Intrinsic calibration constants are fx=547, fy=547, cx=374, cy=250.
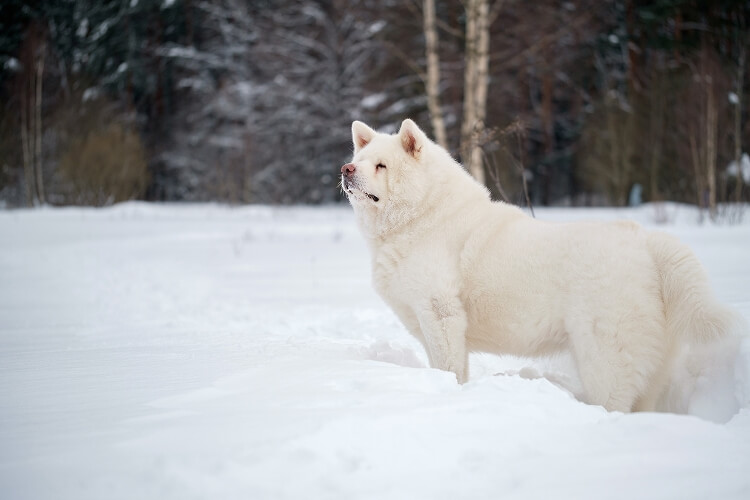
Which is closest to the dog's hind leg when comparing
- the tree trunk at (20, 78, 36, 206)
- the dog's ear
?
the dog's ear

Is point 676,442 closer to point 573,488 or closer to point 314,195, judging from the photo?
point 573,488

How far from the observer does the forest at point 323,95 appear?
55.0ft

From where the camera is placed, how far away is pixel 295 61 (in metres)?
25.8

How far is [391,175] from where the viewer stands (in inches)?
134

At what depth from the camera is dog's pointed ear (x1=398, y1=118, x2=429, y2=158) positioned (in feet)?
11.0

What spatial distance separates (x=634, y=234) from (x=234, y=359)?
2305mm

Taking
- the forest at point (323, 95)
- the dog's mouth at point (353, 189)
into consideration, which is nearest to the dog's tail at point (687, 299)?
the dog's mouth at point (353, 189)

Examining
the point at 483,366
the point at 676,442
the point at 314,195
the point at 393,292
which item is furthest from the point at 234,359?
the point at 314,195

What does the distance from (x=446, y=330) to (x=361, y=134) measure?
155 centimetres

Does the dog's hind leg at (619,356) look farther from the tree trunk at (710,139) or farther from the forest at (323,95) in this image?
the tree trunk at (710,139)

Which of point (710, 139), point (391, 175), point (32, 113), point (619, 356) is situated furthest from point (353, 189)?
point (32, 113)

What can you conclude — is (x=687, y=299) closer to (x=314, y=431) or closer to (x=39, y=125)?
(x=314, y=431)

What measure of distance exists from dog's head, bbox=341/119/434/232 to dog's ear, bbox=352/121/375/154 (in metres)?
0.37

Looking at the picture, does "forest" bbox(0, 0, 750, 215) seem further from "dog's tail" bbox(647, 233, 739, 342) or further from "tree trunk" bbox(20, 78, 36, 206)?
"dog's tail" bbox(647, 233, 739, 342)
